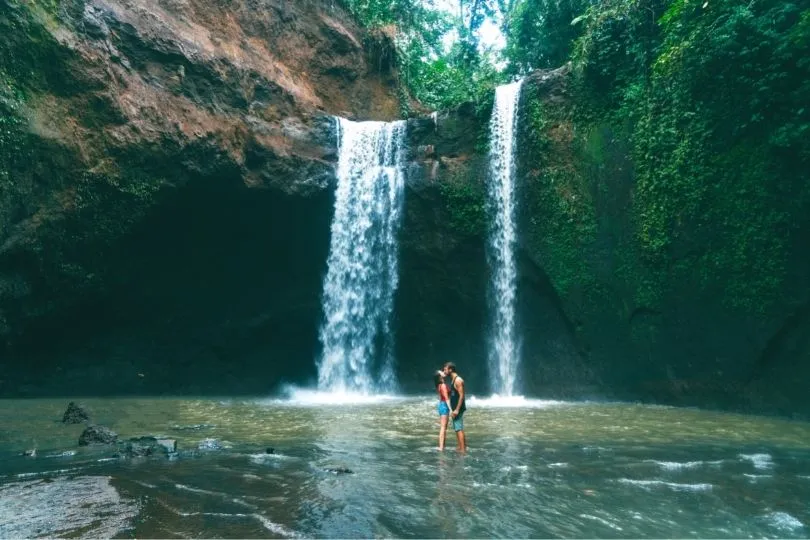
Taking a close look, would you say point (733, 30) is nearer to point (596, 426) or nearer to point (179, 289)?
point (596, 426)

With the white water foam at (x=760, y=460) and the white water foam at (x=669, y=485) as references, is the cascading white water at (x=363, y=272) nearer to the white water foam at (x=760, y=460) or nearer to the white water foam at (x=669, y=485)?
the white water foam at (x=760, y=460)

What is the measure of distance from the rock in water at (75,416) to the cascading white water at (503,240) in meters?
10.5

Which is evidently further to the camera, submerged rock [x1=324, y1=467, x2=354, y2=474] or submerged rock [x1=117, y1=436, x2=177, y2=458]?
submerged rock [x1=117, y1=436, x2=177, y2=458]

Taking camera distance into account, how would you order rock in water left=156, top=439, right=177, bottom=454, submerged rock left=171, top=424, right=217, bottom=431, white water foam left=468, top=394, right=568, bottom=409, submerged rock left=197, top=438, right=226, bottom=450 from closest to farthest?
rock in water left=156, top=439, right=177, bottom=454
submerged rock left=197, top=438, right=226, bottom=450
submerged rock left=171, top=424, right=217, bottom=431
white water foam left=468, top=394, right=568, bottom=409

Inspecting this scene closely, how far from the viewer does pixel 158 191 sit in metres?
15.9

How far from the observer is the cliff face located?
14.5 meters

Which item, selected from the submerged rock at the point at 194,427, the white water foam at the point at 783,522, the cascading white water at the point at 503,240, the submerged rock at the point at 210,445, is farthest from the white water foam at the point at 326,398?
the white water foam at the point at 783,522

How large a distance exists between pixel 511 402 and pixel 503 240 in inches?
187

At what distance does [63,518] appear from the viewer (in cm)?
495

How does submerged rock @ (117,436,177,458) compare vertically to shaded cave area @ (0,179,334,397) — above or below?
below

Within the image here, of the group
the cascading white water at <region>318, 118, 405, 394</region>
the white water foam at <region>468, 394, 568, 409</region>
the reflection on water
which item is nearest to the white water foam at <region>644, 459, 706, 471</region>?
the reflection on water

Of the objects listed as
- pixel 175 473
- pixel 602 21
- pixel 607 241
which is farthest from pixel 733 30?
pixel 175 473

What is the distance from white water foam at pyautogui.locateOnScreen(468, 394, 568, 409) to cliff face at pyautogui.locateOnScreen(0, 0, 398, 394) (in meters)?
6.47

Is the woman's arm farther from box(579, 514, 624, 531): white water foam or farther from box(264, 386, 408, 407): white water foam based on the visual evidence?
box(264, 386, 408, 407): white water foam
